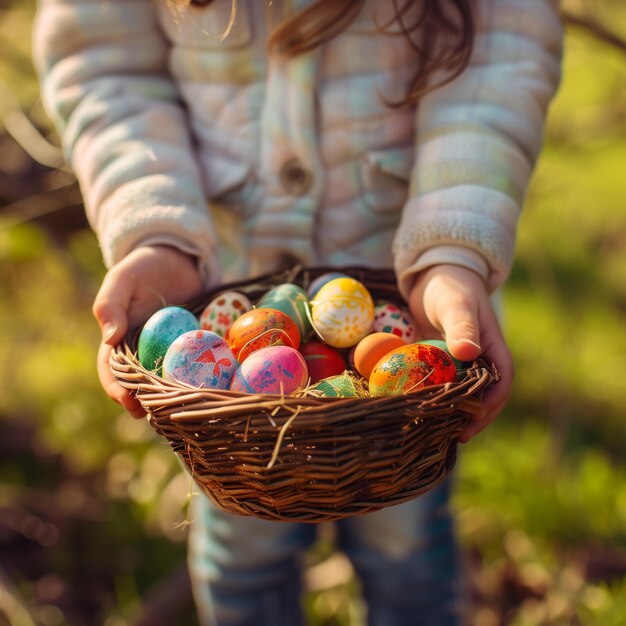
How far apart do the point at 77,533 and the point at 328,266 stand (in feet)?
4.17

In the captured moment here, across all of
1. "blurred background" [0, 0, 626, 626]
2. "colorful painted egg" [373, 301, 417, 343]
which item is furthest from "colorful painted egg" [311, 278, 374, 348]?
"blurred background" [0, 0, 626, 626]

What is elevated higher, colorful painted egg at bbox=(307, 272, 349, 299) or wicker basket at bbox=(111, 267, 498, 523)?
wicker basket at bbox=(111, 267, 498, 523)

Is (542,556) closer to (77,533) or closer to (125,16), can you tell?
(77,533)

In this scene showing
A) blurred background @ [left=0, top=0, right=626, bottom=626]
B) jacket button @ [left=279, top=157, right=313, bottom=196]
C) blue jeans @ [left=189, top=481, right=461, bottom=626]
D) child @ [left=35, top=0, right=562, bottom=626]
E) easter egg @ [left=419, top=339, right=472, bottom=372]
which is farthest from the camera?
blurred background @ [left=0, top=0, right=626, bottom=626]

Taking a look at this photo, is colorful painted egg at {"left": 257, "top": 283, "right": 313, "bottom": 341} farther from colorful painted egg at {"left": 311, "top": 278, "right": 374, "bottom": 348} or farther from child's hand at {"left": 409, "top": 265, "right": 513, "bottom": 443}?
child's hand at {"left": 409, "top": 265, "right": 513, "bottom": 443}

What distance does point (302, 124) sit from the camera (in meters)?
1.35

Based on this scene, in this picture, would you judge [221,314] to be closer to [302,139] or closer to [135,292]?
[135,292]

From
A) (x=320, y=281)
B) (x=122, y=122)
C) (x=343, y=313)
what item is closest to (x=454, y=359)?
(x=343, y=313)

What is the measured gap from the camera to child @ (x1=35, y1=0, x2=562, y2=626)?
1283mm

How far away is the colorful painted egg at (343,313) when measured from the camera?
129cm

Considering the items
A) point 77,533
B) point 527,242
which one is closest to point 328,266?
point 77,533

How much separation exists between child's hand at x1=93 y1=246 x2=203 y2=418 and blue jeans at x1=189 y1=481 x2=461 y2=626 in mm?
452

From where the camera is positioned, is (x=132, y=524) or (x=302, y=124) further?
(x=132, y=524)

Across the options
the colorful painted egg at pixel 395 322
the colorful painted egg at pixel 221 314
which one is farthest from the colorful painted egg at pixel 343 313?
the colorful painted egg at pixel 221 314
